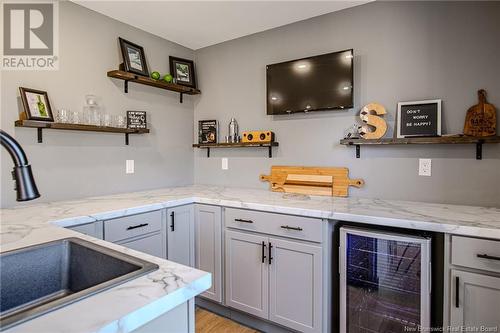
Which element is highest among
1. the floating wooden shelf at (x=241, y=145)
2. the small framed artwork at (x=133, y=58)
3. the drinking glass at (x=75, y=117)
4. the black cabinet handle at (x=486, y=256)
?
the small framed artwork at (x=133, y=58)

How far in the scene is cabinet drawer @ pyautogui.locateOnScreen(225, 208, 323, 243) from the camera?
1.92 meters

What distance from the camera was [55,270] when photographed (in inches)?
44.1

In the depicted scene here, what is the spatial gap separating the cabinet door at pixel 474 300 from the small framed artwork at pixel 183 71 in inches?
108

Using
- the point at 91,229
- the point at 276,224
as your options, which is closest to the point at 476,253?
the point at 276,224

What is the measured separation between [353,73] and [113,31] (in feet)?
6.71

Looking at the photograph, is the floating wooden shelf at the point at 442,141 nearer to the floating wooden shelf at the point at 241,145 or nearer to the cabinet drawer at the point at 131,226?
the floating wooden shelf at the point at 241,145

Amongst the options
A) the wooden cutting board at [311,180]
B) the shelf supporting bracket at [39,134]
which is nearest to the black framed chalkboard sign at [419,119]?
the wooden cutting board at [311,180]

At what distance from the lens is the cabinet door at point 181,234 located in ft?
7.63

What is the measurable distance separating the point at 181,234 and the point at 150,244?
0.28 metres

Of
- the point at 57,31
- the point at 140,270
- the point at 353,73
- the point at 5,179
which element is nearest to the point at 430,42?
the point at 353,73

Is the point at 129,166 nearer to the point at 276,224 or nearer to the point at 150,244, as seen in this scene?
the point at 150,244

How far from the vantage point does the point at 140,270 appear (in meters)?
0.88

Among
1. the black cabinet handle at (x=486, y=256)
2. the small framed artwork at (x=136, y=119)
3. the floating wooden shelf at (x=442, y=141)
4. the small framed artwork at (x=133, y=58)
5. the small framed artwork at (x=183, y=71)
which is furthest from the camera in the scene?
the small framed artwork at (x=183, y=71)

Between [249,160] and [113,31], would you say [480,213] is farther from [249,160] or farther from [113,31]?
[113,31]
